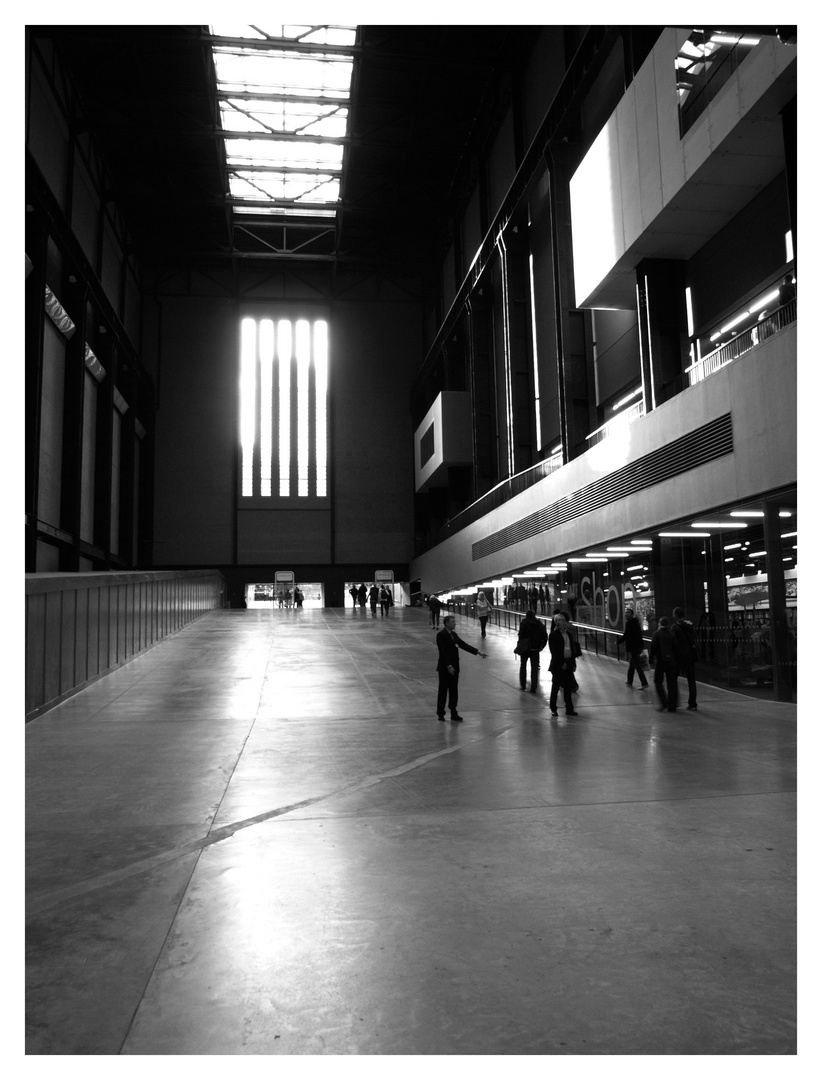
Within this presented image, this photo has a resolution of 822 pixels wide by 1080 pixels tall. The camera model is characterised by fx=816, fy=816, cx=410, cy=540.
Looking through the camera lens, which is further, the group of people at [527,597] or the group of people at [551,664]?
the group of people at [527,597]

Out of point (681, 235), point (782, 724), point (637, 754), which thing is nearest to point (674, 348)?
point (681, 235)

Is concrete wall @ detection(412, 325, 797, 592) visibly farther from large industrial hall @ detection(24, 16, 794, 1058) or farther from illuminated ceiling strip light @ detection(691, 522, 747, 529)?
illuminated ceiling strip light @ detection(691, 522, 747, 529)

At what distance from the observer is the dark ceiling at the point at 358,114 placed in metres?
34.6

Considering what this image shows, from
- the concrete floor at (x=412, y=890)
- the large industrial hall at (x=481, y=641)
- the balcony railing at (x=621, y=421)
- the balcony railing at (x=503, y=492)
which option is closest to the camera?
the concrete floor at (x=412, y=890)

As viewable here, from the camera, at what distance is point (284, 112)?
128 feet

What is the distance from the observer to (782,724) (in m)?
11.0

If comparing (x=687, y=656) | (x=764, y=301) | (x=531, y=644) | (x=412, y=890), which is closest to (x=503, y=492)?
(x=764, y=301)

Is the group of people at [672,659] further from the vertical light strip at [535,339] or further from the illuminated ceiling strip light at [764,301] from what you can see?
the vertical light strip at [535,339]

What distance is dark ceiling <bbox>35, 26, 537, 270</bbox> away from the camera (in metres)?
34.6

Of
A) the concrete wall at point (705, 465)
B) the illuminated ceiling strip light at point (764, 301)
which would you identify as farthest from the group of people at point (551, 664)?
the illuminated ceiling strip light at point (764, 301)

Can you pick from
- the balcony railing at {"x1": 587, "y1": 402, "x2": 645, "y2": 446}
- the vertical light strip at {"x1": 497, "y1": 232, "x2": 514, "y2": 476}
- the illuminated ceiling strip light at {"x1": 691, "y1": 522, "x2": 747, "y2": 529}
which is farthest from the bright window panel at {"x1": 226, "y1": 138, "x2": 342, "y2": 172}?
the illuminated ceiling strip light at {"x1": 691, "y1": 522, "x2": 747, "y2": 529}

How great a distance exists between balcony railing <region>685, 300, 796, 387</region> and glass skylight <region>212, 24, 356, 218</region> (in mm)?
23407

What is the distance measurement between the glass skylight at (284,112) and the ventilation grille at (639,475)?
21220 millimetres

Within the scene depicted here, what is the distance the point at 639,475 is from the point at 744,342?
17.6ft
